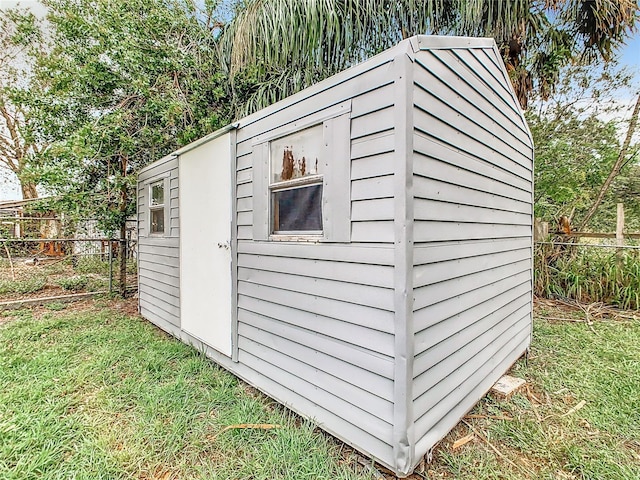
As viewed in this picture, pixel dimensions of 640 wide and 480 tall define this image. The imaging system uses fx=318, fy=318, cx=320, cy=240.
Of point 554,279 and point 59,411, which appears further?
point 554,279

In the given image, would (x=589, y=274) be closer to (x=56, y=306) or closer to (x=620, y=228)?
(x=620, y=228)

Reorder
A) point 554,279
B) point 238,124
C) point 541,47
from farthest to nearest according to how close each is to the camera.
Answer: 1. point 554,279
2. point 541,47
3. point 238,124

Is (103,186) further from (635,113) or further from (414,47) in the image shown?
(635,113)

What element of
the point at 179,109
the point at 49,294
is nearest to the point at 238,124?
the point at 179,109

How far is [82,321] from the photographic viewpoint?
15.0 feet

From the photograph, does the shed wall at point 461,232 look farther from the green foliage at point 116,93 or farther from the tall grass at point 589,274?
the green foliage at point 116,93

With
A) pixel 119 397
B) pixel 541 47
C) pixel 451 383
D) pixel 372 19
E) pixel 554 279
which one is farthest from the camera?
pixel 554 279

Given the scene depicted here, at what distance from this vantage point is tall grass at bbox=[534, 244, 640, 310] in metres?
4.93

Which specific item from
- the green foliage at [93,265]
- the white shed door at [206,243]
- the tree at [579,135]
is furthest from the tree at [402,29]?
the green foliage at [93,265]

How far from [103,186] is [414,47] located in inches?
213

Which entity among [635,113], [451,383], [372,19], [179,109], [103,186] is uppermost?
[372,19]

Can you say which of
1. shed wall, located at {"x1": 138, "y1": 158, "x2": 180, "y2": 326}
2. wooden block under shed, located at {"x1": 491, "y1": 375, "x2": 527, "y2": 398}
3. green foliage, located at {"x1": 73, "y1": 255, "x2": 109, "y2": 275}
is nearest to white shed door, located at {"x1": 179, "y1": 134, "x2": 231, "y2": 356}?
shed wall, located at {"x1": 138, "y1": 158, "x2": 180, "y2": 326}

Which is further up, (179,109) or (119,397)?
(179,109)

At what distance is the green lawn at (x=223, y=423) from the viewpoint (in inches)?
74.7
